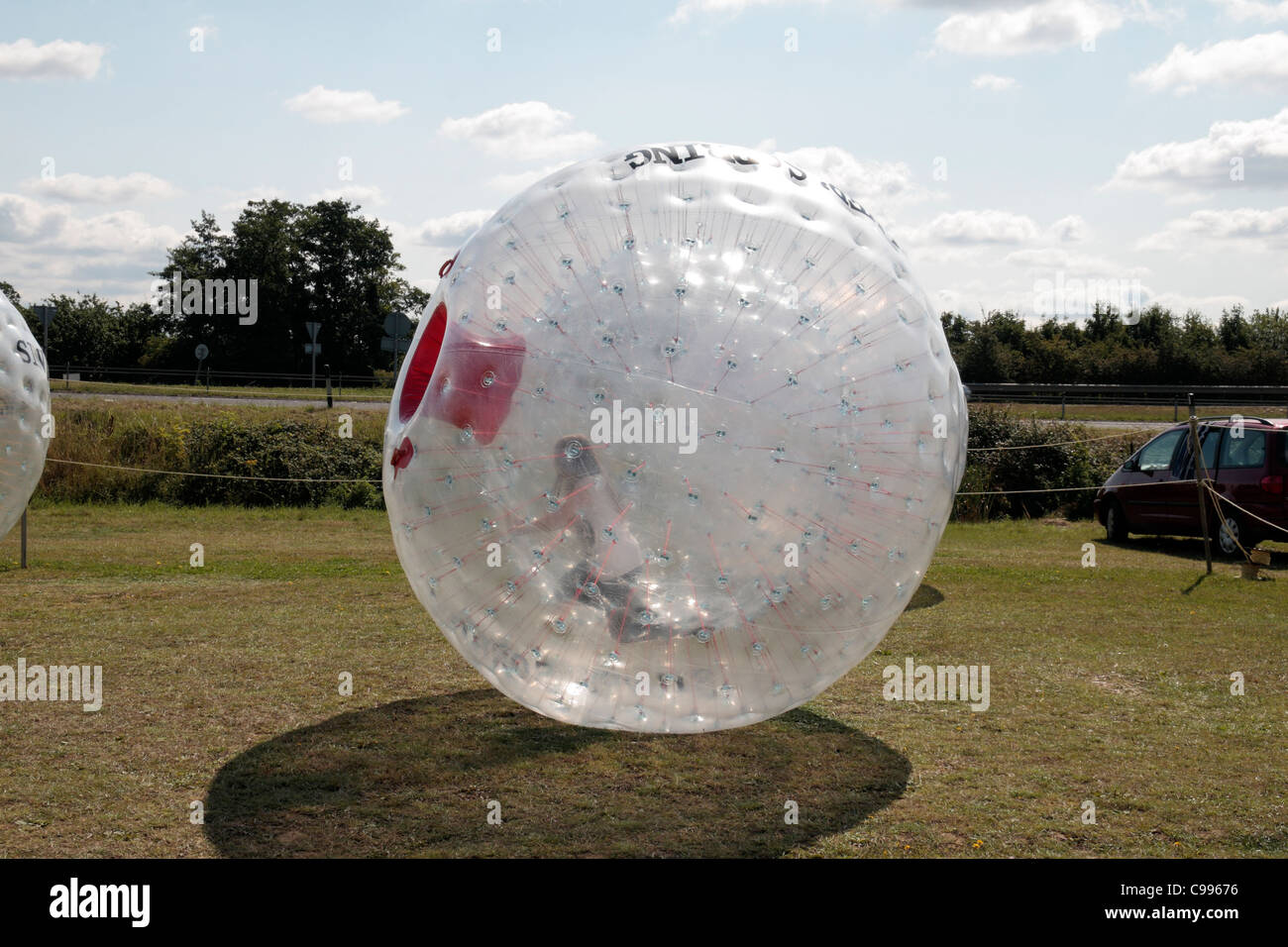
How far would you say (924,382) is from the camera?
18.7 ft

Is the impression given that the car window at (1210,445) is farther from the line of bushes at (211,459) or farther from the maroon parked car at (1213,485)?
the line of bushes at (211,459)

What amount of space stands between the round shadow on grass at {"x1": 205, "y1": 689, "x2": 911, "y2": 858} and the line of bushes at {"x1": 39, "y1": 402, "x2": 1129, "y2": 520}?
13.2 meters

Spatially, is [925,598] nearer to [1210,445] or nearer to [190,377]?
[1210,445]

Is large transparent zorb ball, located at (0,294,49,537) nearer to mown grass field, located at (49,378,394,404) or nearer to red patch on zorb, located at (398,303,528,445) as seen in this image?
red patch on zorb, located at (398,303,528,445)

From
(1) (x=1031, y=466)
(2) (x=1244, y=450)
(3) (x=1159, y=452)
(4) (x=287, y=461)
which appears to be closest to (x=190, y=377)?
(4) (x=287, y=461)

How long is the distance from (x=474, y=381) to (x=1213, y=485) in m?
13.2

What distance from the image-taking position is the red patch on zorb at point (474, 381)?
5.38m

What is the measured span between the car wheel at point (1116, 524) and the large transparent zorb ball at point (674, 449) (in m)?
12.8

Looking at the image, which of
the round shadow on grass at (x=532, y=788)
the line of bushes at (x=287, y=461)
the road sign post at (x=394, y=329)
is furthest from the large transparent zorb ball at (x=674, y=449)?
the road sign post at (x=394, y=329)

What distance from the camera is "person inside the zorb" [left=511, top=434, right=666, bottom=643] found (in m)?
5.15

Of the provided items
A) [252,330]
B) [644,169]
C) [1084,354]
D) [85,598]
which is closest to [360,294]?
[252,330]

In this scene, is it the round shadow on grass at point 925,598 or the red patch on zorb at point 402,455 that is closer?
the red patch on zorb at point 402,455
